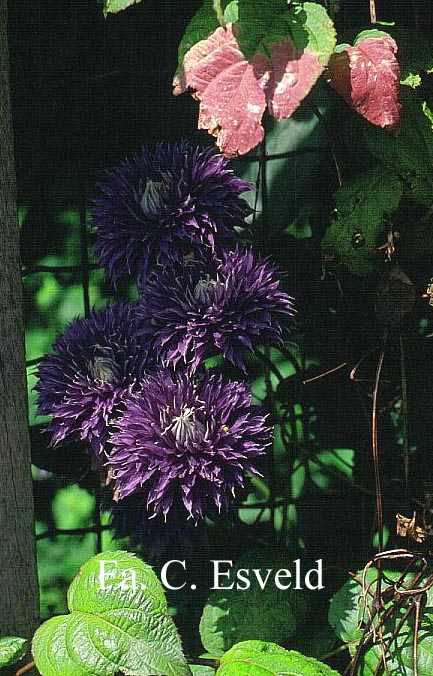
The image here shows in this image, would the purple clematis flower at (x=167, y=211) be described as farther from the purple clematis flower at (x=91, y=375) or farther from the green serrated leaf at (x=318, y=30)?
the green serrated leaf at (x=318, y=30)

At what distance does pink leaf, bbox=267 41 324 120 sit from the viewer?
0.94 meters

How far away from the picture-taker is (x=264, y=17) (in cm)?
100

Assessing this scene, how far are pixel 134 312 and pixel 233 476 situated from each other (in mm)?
257

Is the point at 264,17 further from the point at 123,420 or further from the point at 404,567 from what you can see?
the point at 404,567

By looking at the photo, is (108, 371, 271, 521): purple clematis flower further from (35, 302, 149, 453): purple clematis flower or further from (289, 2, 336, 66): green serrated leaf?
(289, 2, 336, 66): green serrated leaf

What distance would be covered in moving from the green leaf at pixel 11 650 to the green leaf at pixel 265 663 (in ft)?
0.82

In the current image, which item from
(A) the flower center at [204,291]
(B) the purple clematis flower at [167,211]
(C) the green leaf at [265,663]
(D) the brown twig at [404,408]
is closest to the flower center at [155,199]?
(B) the purple clematis flower at [167,211]

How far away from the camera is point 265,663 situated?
3.54 feet

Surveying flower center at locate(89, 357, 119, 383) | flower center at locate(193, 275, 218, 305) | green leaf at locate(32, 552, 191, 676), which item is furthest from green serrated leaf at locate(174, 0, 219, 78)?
green leaf at locate(32, 552, 191, 676)

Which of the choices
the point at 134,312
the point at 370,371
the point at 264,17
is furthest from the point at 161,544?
the point at 264,17

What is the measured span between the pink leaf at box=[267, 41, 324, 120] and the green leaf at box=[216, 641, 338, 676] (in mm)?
618

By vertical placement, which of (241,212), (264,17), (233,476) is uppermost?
(264,17)

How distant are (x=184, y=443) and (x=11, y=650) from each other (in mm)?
336

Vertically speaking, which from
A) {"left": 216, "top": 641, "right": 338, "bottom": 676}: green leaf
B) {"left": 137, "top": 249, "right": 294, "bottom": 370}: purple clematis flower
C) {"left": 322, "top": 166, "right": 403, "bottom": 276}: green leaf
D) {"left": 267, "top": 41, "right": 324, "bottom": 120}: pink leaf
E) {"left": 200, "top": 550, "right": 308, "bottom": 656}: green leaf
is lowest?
{"left": 200, "top": 550, "right": 308, "bottom": 656}: green leaf
